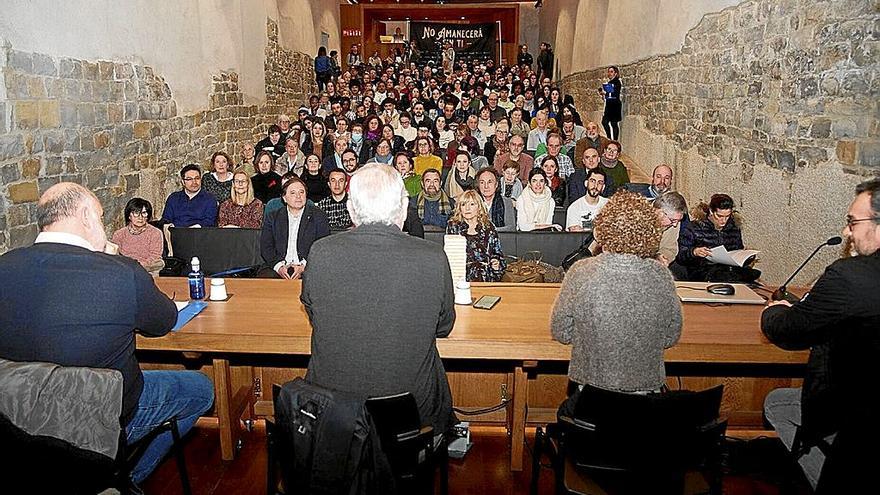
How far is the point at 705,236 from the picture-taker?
473 cm

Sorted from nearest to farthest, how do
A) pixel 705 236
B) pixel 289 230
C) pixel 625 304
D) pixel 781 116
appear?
1. pixel 625 304
2. pixel 289 230
3. pixel 705 236
4. pixel 781 116

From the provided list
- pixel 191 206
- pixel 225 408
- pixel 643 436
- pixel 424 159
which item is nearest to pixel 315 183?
pixel 191 206

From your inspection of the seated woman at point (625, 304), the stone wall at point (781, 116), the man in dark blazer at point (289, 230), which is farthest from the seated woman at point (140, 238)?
the stone wall at point (781, 116)

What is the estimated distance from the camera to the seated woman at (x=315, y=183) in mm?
6375

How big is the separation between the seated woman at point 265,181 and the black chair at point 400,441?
14.8ft

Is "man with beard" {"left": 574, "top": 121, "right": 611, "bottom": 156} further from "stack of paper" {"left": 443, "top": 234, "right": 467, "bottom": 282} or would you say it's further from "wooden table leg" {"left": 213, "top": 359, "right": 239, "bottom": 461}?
"wooden table leg" {"left": 213, "top": 359, "right": 239, "bottom": 461}

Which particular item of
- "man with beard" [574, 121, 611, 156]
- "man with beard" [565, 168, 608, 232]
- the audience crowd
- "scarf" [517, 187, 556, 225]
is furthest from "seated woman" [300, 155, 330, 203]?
"man with beard" [574, 121, 611, 156]

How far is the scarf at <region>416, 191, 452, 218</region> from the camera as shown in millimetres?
5637

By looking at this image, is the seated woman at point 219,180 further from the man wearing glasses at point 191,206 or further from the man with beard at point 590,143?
the man with beard at point 590,143

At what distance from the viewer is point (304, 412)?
1.93m

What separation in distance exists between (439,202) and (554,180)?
4.84ft

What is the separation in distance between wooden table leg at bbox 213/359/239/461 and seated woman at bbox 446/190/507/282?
1626 millimetres

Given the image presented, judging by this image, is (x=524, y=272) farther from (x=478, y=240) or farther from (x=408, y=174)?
(x=408, y=174)

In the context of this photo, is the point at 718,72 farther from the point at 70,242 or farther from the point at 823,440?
the point at 70,242
